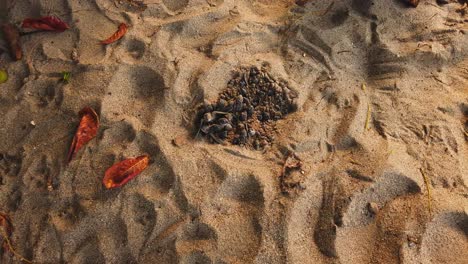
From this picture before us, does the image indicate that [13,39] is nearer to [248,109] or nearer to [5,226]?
[5,226]

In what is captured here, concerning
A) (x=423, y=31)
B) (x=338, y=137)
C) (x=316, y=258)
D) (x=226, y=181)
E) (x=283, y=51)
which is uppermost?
(x=423, y=31)

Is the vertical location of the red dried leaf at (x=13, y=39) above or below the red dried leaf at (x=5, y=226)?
above

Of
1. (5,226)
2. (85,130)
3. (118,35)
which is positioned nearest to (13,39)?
(118,35)

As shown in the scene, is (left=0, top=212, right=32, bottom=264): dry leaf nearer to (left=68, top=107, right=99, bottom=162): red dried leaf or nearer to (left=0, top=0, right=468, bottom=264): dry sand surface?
(left=0, top=0, right=468, bottom=264): dry sand surface

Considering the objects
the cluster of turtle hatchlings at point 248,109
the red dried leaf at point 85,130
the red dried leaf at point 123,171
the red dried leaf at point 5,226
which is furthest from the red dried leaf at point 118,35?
the red dried leaf at point 5,226

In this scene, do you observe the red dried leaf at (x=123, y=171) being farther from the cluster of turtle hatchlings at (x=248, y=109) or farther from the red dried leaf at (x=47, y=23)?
the red dried leaf at (x=47, y=23)

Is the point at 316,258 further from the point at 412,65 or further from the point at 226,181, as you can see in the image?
the point at 412,65

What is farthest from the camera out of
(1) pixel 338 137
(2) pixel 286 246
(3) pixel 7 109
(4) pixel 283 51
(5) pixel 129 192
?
(4) pixel 283 51

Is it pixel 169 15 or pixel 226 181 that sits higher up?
pixel 169 15

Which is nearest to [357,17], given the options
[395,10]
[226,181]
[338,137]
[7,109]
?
[395,10]
